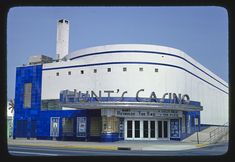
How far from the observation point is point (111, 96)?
29906 millimetres

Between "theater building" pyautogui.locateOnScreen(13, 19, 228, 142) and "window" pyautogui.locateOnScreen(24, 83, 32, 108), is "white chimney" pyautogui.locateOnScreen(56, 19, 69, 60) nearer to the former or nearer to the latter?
"theater building" pyautogui.locateOnScreen(13, 19, 228, 142)

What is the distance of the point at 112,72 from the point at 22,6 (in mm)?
26387

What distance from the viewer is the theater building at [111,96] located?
2788 cm

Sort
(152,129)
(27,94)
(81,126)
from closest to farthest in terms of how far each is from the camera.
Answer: (152,129)
(81,126)
(27,94)

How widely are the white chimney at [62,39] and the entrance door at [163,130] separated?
17.7 metres

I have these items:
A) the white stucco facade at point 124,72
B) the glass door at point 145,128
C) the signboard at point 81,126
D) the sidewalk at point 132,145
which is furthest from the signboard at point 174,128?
the signboard at point 81,126

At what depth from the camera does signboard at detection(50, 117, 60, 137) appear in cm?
3250

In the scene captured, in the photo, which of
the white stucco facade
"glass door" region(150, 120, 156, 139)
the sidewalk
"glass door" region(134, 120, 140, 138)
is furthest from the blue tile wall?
"glass door" region(150, 120, 156, 139)

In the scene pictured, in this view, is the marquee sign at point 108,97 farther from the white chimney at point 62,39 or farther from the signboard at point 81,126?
the white chimney at point 62,39

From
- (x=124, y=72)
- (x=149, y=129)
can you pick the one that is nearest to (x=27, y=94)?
(x=124, y=72)

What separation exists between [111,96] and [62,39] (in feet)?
51.5

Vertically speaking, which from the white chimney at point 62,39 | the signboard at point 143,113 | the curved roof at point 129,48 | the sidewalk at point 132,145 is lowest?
the sidewalk at point 132,145

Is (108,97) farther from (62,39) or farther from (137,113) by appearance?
(62,39)
